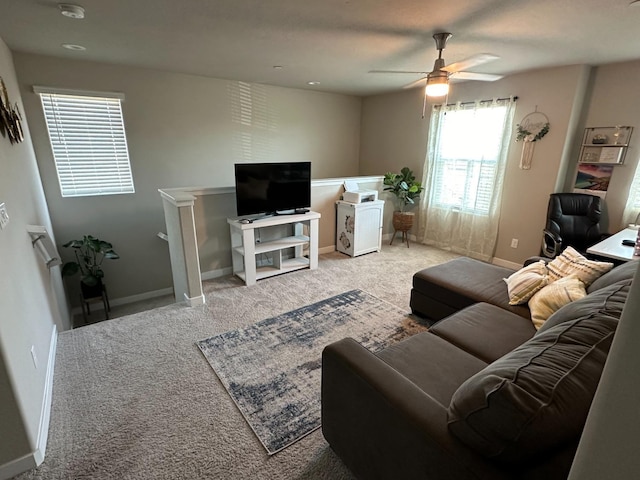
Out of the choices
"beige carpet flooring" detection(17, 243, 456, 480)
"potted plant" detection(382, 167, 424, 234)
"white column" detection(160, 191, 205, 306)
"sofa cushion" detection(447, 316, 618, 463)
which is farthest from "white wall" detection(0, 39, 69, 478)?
"potted plant" detection(382, 167, 424, 234)

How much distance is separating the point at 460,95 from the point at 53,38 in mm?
4612

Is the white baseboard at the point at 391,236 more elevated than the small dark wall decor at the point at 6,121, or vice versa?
the small dark wall decor at the point at 6,121

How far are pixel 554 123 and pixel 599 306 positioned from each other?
10.5ft

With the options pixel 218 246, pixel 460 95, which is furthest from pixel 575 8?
pixel 218 246

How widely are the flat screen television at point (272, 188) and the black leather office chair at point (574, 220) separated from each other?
9.26 feet

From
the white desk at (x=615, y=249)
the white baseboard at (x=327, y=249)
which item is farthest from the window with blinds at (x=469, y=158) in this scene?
the white baseboard at (x=327, y=249)

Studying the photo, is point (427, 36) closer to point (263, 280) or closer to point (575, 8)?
point (575, 8)

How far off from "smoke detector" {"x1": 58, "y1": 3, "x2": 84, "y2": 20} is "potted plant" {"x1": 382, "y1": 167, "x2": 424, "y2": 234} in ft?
12.4

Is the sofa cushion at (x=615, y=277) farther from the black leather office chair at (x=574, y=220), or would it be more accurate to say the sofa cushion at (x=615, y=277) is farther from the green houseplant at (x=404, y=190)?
the green houseplant at (x=404, y=190)

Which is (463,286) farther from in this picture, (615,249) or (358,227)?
(358,227)

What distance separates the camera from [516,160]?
4.03 meters

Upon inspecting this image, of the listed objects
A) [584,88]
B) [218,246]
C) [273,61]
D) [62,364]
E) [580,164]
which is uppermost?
[273,61]

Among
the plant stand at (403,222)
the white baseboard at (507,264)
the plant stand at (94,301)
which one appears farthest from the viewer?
the plant stand at (403,222)

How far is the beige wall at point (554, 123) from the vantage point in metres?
3.37
